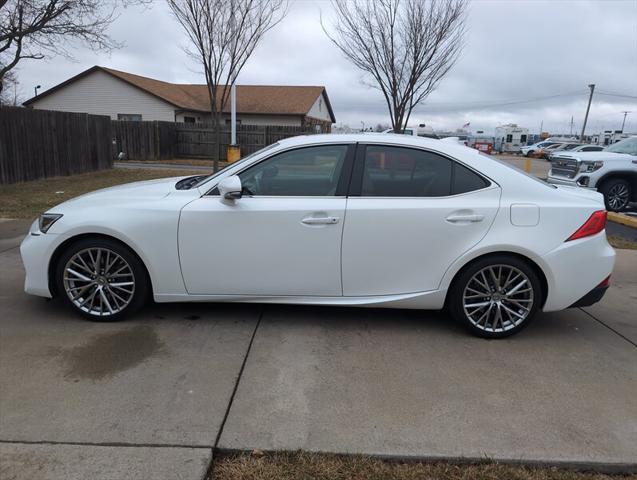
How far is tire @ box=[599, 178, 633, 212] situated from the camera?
11188 mm

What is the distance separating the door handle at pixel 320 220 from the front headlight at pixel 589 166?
371 inches

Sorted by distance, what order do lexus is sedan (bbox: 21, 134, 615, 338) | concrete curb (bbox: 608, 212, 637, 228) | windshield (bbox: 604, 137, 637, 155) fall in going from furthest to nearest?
windshield (bbox: 604, 137, 637, 155) < concrete curb (bbox: 608, 212, 637, 228) < lexus is sedan (bbox: 21, 134, 615, 338)

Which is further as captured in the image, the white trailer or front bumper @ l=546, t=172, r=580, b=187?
the white trailer

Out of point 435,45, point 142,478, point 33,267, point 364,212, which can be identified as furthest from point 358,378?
point 435,45

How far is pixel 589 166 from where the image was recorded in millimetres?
11219

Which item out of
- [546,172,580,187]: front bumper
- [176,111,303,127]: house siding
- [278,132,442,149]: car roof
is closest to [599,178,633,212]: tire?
[546,172,580,187]: front bumper

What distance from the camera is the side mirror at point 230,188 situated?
3.87 metres

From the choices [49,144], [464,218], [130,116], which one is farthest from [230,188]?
[130,116]

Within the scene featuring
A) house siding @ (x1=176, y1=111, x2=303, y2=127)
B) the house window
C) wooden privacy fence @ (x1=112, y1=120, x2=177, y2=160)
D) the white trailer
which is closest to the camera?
A: wooden privacy fence @ (x1=112, y1=120, x2=177, y2=160)

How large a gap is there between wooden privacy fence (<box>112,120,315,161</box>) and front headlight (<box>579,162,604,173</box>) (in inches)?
646

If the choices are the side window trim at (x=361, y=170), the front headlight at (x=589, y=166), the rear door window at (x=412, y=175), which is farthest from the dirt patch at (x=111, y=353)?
the front headlight at (x=589, y=166)

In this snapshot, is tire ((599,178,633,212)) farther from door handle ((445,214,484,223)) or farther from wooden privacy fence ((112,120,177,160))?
wooden privacy fence ((112,120,177,160))

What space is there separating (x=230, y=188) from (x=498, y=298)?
232 cm

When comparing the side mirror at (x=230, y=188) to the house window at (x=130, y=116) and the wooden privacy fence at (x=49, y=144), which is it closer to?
the wooden privacy fence at (x=49, y=144)
